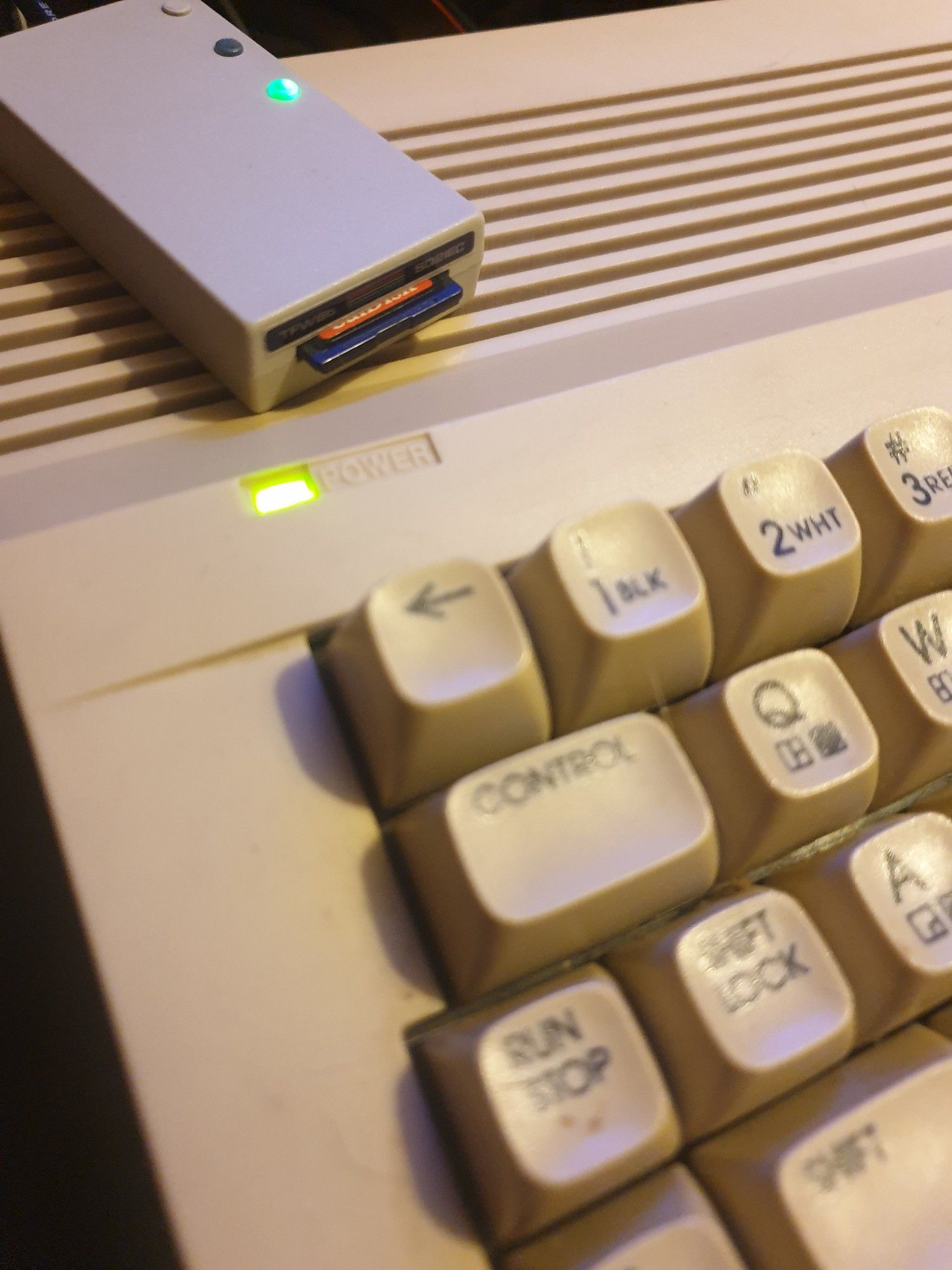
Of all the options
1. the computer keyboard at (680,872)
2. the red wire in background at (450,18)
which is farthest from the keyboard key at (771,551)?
the red wire in background at (450,18)

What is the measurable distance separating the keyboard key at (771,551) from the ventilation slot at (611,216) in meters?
0.13

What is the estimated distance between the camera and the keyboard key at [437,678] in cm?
33

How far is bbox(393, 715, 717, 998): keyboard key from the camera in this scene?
316mm

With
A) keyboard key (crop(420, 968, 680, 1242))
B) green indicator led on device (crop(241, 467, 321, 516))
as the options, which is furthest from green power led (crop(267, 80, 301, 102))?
keyboard key (crop(420, 968, 680, 1242))

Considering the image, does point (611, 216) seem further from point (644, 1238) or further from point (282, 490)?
point (644, 1238)

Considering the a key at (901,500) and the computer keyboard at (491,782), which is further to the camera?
the a key at (901,500)

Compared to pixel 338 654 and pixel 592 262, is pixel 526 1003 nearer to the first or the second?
pixel 338 654

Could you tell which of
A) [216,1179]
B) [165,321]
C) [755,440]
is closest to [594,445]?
[755,440]

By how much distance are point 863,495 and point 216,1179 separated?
338 millimetres

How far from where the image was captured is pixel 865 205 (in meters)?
0.54

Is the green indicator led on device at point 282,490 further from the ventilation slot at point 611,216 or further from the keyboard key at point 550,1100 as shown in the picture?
the keyboard key at point 550,1100

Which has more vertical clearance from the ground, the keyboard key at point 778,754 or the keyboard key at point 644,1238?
the keyboard key at point 778,754

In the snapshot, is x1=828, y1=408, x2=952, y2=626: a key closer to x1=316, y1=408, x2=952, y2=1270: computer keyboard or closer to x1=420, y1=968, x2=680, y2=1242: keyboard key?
x1=316, y1=408, x2=952, y2=1270: computer keyboard

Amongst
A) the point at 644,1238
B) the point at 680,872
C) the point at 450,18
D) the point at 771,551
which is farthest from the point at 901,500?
the point at 450,18
